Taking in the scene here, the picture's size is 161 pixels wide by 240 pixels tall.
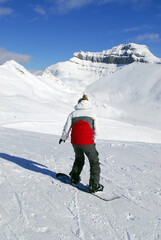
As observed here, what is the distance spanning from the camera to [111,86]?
184ft

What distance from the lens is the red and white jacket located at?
131 inches

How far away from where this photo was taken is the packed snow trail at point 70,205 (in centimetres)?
246

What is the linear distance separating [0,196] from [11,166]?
4.58 ft

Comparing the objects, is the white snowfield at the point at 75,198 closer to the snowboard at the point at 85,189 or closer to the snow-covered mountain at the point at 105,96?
the snowboard at the point at 85,189

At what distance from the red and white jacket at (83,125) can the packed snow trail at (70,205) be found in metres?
0.89

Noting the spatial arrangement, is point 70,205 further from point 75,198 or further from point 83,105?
point 83,105

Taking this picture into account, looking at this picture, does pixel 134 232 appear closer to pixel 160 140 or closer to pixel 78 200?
pixel 78 200

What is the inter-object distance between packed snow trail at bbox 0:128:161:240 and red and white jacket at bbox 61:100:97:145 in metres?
0.89

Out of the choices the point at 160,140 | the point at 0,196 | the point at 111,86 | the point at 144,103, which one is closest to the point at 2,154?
the point at 0,196

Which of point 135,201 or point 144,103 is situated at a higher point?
point 144,103

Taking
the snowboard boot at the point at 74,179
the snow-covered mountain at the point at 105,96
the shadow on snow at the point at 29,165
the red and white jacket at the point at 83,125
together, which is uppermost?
the snow-covered mountain at the point at 105,96

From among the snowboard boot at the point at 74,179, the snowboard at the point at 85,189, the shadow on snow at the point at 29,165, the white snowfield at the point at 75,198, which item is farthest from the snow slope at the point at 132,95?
the snowboard boot at the point at 74,179

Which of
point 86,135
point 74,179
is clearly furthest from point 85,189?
point 86,135

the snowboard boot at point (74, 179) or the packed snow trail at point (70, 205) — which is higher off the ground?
the snowboard boot at point (74, 179)
